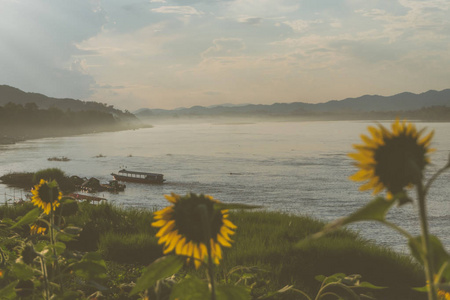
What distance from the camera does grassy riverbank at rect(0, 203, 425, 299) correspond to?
5867 mm

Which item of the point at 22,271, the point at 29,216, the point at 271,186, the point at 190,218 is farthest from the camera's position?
the point at 271,186

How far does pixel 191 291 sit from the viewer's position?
1152 millimetres

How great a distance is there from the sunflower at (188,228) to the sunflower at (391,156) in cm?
42

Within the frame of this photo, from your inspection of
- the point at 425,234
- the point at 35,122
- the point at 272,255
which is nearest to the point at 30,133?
the point at 35,122

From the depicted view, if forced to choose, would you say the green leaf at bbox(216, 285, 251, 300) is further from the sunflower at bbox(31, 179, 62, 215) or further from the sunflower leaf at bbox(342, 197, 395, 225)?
the sunflower at bbox(31, 179, 62, 215)

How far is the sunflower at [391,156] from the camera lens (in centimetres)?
79

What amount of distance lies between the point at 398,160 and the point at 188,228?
59 centimetres

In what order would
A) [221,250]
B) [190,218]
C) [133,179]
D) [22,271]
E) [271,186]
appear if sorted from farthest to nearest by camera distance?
[133,179] → [271,186] → [22,271] → [221,250] → [190,218]

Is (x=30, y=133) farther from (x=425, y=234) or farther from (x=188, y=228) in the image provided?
(x=425, y=234)

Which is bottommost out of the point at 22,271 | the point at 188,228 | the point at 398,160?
the point at 22,271

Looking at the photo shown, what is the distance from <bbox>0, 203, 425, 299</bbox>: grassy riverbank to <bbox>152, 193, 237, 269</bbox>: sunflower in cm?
382

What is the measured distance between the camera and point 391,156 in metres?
0.83

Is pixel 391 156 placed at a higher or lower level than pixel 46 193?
higher

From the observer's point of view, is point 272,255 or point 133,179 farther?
point 133,179
